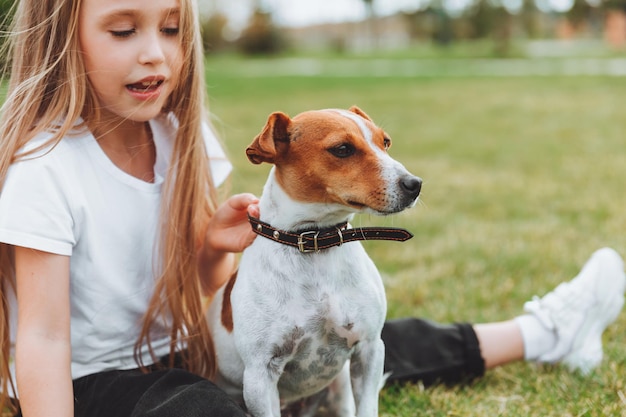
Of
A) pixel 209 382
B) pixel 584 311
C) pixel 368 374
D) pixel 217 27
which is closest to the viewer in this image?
pixel 368 374

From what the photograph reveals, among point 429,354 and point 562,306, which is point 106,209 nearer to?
point 429,354

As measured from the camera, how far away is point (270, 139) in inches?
83.0

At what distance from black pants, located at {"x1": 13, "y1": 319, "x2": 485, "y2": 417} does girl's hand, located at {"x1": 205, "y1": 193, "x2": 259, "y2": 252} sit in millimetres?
471

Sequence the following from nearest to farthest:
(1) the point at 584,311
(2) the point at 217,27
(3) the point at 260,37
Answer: (1) the point at 584,311 < (2) the point at 217,27 < (3) the point at 260,37

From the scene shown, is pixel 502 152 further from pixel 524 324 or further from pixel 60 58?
pixel 60 58

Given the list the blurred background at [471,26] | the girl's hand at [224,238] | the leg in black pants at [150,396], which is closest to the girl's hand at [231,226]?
the girl's hand at [224,238]

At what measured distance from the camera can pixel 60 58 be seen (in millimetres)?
2430

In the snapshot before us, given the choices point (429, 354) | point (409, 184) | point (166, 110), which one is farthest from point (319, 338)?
point (166, 110)

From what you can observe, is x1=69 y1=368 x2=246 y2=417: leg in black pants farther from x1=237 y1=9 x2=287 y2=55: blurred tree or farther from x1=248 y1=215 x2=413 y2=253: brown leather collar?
x1=237 y1=9 x2=287 y2=55: blurred tree

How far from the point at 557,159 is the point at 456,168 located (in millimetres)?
934

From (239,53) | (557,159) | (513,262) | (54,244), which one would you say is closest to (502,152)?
(557,159)

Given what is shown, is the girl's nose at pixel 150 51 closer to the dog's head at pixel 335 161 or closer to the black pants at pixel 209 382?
the dog's head at pixel 335 161

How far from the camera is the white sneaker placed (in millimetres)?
3055

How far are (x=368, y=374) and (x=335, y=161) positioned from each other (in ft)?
2.05
